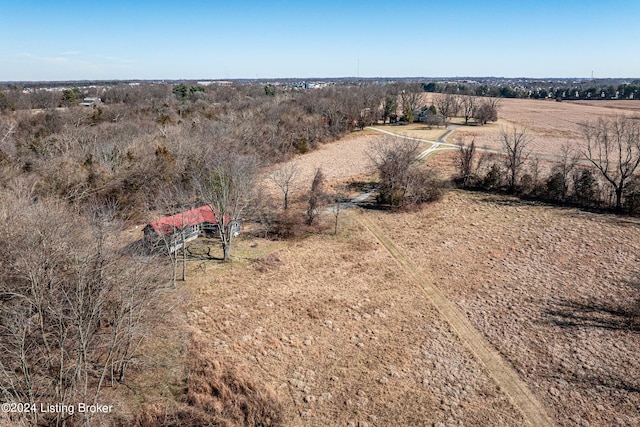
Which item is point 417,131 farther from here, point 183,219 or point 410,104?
point 183,219

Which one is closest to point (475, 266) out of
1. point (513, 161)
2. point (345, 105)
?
point (513, 161)

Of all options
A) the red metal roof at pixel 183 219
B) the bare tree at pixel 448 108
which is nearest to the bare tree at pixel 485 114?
the bare tree at pixel 448 108

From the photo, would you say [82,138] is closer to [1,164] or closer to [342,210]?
[1,164]

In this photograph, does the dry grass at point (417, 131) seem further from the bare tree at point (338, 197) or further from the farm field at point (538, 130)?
the bare tree at point (338, 197)

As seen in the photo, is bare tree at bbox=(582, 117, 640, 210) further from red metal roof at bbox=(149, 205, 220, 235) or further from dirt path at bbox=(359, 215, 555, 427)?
red metal roof at bbox=(149, 205, 220, 235)

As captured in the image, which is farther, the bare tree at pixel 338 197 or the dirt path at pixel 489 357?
the bare tree at pixel 338 197

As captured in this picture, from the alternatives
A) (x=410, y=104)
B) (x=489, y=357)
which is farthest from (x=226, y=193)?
(x=410, y=104)
